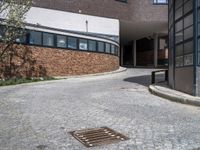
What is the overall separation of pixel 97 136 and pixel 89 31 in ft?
81.3

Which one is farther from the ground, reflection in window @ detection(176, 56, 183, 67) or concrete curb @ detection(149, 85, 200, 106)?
reflection in window @ detection(176, 56, 183, 67)

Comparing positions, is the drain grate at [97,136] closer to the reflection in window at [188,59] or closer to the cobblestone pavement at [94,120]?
the cobblestone pavement at [94,120]

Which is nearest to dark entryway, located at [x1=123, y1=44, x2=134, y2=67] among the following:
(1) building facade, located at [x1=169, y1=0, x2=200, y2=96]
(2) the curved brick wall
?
(2) the curved brick wall

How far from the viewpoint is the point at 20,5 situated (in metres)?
20.3

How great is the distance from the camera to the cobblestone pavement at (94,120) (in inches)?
265

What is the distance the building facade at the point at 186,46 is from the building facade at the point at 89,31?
33.6 ft

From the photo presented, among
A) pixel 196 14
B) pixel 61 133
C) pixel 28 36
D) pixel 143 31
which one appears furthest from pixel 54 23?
pixel 61 133

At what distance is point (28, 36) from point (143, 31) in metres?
22.4

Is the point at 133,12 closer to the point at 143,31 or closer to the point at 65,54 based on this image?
the point at 143,31

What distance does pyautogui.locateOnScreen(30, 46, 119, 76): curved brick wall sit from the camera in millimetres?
22797

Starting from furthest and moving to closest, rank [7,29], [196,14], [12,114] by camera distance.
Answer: [7,29]
[196,14]
[12,114]

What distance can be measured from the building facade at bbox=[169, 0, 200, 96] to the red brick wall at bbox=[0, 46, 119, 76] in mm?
9895

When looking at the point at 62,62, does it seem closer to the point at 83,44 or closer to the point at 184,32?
the point at 83,44

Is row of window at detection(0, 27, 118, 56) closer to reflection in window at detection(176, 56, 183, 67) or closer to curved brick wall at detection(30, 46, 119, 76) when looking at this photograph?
curved brick wall at detection(30, 46, 119, 76)
